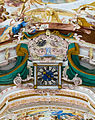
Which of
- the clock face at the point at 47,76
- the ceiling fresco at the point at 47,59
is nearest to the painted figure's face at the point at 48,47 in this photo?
the ceiling fresco at the point at 47,59

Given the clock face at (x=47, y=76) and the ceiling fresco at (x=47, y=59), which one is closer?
the ceiling fresco at (x=47, y=59)

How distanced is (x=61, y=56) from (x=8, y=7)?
3616 millimetres

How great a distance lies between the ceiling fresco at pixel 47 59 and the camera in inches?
399

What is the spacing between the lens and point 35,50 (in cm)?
1063

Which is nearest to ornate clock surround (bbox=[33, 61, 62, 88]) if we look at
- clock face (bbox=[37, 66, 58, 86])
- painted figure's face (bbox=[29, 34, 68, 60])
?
clock face (bbox=[37, 66, 58, 86])

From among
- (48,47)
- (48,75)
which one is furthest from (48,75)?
(48,47)

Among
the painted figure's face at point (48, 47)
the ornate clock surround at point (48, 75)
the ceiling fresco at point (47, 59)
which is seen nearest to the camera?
the ceiling fresco at point (47, 59)

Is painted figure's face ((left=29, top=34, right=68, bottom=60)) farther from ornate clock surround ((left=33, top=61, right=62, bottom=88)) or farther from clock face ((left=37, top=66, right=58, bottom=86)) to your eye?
clock face ((left=37, top=66, right=58, bottom=86))

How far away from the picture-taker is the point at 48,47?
10.6 meters

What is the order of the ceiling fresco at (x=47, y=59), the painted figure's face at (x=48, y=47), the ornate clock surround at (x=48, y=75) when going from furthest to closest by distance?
the painted figure's face at (x=48, y=47), the ornate clock surround at (x=48, y=75), the ceiling fresco at (x=47, y=59)

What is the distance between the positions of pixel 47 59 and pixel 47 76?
2.65 ft

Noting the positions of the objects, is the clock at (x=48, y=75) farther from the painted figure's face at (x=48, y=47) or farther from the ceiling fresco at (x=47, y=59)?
the painted figure's face at (x=48, y=47)

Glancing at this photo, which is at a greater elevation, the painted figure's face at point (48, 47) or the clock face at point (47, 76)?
the painted figure's face at point (48, 47)

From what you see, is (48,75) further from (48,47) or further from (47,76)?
(48,47)
